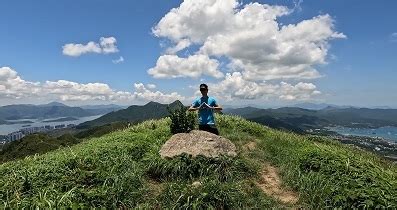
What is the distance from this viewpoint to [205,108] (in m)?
15.4

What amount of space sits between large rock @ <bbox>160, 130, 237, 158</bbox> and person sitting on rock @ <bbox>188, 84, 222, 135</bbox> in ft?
3.79

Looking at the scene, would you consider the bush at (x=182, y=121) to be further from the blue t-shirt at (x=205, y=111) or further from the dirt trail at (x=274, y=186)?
the dirt trail at (x=274, y=186)

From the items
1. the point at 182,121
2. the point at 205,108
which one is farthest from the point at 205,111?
the point at 182,121

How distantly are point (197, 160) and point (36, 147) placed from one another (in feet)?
86.8

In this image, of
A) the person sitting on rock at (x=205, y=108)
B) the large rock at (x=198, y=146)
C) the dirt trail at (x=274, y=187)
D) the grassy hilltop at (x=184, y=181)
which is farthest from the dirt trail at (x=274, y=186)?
the person sitting on rock at (x=205, y=108)

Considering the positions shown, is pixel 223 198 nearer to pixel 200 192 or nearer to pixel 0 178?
pixel 200 192

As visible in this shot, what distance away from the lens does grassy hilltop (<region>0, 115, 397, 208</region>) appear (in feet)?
28.3

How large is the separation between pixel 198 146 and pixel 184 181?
3.02 m

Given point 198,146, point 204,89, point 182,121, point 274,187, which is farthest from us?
point 182,121

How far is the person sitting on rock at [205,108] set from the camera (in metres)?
15.1

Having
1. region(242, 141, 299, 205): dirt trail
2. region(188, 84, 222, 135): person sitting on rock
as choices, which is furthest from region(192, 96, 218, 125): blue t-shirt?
region(242, 141, 299, 205): dirt trail

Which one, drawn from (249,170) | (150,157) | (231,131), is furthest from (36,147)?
(249,170)

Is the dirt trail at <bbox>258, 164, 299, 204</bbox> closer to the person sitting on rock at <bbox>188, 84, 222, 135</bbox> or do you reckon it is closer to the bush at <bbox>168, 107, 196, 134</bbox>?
the person sitting on rock at <bbox>188, 84, 222, 135</bbox>

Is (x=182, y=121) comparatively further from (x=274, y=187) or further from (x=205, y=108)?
(x=274, y=187)
